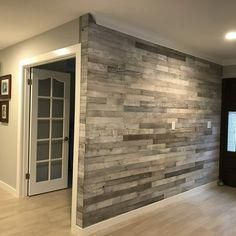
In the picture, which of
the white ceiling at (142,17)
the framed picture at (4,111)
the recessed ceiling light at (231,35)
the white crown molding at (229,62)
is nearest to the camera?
the white ceiling at (142,17)

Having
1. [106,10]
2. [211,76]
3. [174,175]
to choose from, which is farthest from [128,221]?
[211,76]

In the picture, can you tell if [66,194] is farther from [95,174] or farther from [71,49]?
[71,49]

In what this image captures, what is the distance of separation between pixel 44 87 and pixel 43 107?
313 millimetres

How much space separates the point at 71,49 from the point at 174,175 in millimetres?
2348

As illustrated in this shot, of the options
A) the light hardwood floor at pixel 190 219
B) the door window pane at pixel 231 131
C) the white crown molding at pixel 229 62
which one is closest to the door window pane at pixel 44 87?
the light hardwood floor at pixel 190 219

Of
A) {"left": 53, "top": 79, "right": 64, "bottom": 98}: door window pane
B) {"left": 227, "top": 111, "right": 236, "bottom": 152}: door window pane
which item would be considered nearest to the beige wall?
{"left": 53, "top": 79, "right": 64, "bottom": 98}: door window pane

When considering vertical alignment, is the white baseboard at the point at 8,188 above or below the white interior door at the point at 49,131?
below

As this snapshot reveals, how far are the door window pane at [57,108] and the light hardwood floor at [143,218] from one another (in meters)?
1.26

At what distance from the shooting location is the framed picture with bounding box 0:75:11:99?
4314 mm

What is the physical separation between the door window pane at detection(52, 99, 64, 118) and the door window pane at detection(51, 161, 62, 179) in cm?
78

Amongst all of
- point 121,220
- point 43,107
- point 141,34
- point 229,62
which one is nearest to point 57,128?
point 43,107

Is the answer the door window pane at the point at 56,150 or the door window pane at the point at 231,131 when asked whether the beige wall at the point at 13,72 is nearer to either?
the door window pane at the point at 56,150

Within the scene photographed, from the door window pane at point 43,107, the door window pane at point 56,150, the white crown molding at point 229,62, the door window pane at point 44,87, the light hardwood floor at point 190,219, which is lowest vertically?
the light hardwood floor at point 190,219

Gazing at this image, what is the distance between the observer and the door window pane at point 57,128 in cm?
443
